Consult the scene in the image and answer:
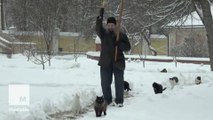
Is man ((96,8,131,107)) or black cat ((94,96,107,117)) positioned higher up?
man ((96,8,131,107))

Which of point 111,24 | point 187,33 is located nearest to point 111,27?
point 111,24

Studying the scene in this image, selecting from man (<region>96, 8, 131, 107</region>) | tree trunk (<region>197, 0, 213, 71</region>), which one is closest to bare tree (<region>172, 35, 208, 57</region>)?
tree trunk (<region>197, 0, 213, 71</region>)

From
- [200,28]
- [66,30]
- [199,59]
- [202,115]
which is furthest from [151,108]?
[66,30]

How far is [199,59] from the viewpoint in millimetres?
32469

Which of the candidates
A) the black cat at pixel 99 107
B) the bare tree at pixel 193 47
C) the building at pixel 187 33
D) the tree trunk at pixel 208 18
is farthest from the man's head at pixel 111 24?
the bare tree at pixel 193 47

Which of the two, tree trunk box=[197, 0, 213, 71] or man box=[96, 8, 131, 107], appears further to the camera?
tree trunk box=[197, 0, 213, 71]

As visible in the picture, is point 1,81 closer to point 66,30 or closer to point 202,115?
point 202,115

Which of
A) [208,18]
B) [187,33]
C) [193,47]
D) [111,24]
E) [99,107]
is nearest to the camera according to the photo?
[99,107]

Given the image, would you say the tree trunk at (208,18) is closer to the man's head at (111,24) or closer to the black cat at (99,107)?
the man's head at (111,24)

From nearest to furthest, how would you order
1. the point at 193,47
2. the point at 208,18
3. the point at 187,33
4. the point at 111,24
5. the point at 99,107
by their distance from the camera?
the point at 99,107 → the point at 111,24 → the point at 208,18 → the point at 193,47 → the point at 187,33

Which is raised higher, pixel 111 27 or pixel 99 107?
pixel 111 27

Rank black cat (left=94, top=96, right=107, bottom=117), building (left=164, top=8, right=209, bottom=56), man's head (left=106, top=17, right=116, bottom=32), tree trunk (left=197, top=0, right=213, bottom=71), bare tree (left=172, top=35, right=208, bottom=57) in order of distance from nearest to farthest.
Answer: black cat (left=94, top=96, right=107, bottom=117)
man's head (left=106, top=17, right=116, bottom=32)
tree trunk (left=197, top=0, right=213, bottom=71)
bare tree (left=172, top=35, right=208, bottom=57)
building (left=164, top=8, right=209, bottom=56)

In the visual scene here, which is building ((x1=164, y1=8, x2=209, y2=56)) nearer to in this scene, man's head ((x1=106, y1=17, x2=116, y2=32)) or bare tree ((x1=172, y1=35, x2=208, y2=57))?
bare tree ((x1=172, y1=35, x2=208, y2=57))

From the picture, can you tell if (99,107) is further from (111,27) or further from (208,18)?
(208,18)
